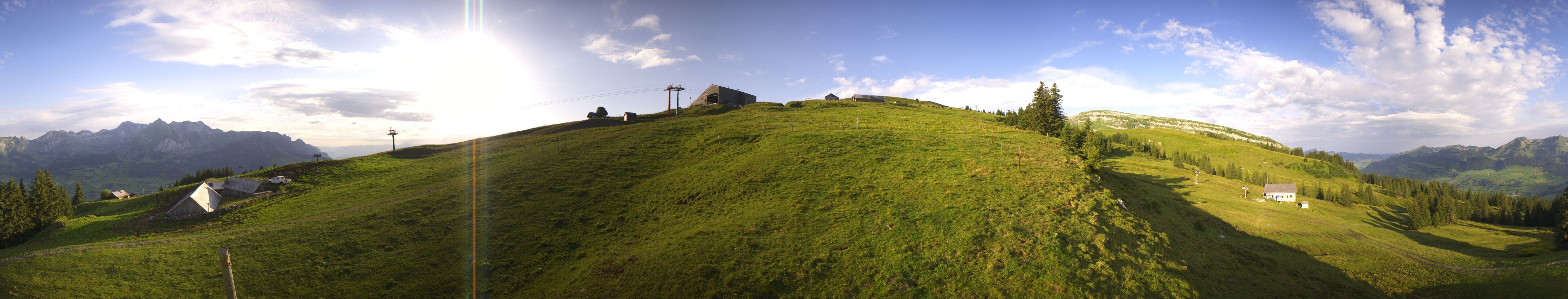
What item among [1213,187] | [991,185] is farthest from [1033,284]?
[1213,187]

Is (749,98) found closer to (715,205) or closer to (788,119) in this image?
(788,119)

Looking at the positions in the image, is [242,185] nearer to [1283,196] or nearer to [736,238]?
[736,238]

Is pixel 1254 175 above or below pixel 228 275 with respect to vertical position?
below

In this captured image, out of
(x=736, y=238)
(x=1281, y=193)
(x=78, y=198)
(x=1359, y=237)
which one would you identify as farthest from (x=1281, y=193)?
(x=78, y=198)

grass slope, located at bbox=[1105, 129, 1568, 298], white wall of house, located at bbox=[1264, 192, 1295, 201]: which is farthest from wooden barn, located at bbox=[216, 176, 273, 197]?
white wall of house, located at bbox=[1264, 192, 1295, 201]

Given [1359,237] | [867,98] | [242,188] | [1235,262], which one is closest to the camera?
[1235,262]

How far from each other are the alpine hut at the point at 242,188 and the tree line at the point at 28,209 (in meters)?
9.62

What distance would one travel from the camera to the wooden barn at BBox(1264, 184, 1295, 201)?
85.2 m

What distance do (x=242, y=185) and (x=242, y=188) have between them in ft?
1.17

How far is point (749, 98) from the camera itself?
317 ft

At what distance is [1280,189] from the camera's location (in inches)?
3438

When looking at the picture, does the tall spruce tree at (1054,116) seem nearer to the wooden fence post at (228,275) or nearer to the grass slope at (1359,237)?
the grass slope at (1359,237)

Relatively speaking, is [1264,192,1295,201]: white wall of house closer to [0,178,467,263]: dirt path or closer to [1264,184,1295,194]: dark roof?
[1264,184,1295,194]: dark roof

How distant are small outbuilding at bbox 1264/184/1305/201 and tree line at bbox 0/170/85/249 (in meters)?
151
